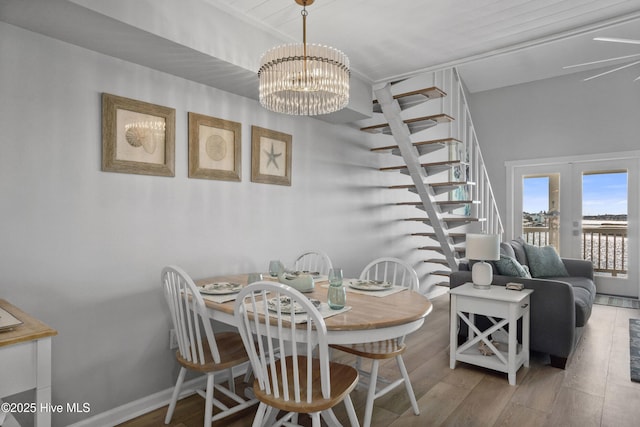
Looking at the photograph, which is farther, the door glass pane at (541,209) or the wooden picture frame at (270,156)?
the door glass pane at (541,209)

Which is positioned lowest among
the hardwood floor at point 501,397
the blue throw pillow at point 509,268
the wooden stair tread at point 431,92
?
the hardwood floor at point 501,397

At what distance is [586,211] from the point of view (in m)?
5.77

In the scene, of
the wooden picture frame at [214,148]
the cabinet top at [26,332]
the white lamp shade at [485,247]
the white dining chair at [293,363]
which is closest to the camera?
the cabinet top at [26,332]

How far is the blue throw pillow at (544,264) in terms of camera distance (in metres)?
4.36

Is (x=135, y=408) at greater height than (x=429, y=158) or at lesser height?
lesser

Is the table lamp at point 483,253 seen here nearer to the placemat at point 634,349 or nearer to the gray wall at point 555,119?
the placemat at point 634,349

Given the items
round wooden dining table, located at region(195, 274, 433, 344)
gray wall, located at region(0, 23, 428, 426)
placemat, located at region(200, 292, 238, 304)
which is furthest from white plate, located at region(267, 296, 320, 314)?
gray wall, located at region(0, 23, 428, 426)

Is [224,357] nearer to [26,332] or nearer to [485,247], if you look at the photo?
[26,332]

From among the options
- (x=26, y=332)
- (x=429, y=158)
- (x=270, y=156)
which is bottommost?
(x=26, y=332)

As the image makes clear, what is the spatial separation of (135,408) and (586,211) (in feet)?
20.8

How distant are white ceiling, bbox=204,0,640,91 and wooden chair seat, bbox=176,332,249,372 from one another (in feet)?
6.60

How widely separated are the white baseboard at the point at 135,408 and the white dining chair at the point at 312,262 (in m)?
1.16

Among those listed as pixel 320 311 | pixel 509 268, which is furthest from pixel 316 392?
pixel 509 268

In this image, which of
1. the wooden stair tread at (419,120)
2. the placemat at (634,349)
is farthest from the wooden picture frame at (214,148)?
the placemat at (634,349)
